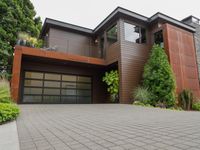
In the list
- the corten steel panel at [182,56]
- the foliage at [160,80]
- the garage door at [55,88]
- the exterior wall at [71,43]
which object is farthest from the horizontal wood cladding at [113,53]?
the corten steel panel at [182,56]

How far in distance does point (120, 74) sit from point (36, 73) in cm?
623

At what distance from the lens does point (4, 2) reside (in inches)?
543

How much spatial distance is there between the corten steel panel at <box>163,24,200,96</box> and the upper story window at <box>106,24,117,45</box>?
11.9ft

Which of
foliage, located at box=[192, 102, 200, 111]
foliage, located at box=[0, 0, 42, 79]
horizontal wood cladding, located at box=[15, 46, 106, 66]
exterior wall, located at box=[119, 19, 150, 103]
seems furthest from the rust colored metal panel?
foliage, located at box=[192, 102, 200, 111]

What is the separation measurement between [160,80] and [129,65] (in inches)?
92.0

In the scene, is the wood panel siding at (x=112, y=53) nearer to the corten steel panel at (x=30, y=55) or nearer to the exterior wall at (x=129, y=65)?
the exterior wall at (x=129, y=65)

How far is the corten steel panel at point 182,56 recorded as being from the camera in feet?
36.9

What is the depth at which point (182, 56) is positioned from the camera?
39.2ft

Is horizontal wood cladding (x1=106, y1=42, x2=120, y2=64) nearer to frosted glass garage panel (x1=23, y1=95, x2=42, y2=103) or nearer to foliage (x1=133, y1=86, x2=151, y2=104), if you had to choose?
foliage (x1=133, y1=86, x2=151, y2=104)

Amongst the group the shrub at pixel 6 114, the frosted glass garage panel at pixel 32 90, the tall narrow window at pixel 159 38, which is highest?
the tall narrow window at pixel 159 38

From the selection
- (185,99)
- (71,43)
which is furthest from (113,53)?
(185,99)

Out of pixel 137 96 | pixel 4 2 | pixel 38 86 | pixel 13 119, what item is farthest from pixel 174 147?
pixel 4 2

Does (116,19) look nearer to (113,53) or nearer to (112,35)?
(112,35)

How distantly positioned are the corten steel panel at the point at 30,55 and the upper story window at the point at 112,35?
6.23 feet
